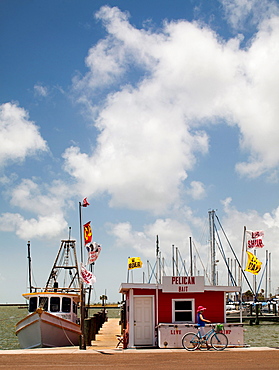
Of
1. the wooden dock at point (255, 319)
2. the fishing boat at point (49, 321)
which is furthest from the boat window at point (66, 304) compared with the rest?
the wooden dock at point (255, 319)

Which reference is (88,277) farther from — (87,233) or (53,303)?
(53,303)

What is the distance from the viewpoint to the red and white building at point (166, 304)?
74.9 ft

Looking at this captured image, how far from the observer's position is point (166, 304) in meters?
23.1

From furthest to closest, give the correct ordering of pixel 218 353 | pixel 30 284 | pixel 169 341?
pixel 30 284, pixel 169 341, pixel 218 353

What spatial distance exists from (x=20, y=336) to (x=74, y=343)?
12.1 ft

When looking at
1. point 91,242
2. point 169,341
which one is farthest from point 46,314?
point 169,341

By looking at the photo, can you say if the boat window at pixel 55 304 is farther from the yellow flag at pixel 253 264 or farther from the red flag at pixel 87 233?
the yellow flag at pixel 253 264

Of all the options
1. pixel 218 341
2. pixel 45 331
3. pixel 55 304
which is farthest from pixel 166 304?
pixel 55 304

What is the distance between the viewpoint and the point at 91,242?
23828 millimetres

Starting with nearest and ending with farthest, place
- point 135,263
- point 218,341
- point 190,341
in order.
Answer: point 190,341, point 218,341, point 135,263

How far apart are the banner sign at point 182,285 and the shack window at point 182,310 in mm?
662

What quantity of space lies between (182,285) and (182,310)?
131cm

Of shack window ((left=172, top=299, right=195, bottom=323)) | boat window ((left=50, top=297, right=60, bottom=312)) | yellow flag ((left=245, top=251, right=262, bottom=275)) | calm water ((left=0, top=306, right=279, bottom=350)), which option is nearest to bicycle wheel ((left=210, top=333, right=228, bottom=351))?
shack window ((left=172, top=299, right=195, bottom=323))

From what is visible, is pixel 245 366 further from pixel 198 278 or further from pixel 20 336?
pixel 20 336
